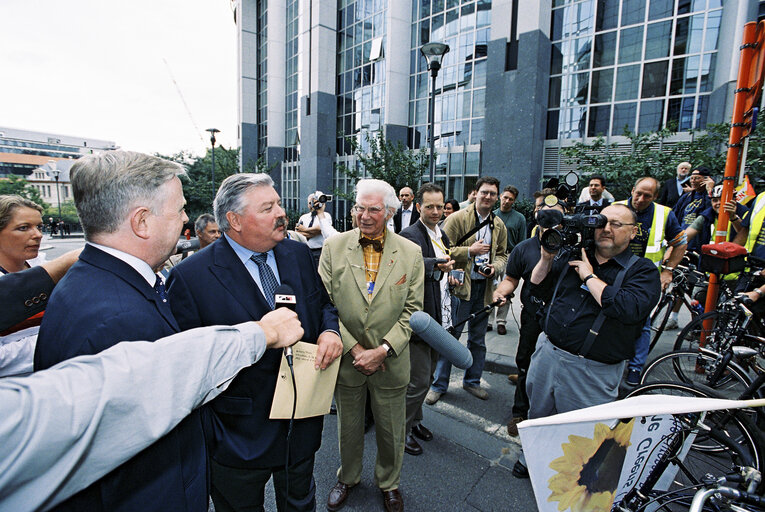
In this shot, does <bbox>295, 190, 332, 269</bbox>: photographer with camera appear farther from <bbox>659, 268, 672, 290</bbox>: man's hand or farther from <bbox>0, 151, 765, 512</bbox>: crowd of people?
<bbox>659, 268, 672, 290</bbox>: man's hand

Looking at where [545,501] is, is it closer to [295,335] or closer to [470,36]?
[295,335]

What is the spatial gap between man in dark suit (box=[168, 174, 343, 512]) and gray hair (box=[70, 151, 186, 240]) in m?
0.57

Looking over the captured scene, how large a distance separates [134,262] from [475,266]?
3.34 metres

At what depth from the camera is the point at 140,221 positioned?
1221 millimetres

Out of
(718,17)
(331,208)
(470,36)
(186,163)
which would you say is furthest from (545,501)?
(186,163)

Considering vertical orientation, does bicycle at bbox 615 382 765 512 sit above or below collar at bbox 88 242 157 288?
below

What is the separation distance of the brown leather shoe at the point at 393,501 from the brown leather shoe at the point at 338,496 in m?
0.27

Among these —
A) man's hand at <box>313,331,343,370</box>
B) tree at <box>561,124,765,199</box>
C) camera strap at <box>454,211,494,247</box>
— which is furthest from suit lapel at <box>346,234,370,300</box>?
tree at <box>561,124,765,199</box>

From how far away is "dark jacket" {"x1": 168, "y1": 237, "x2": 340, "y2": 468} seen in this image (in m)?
1.67

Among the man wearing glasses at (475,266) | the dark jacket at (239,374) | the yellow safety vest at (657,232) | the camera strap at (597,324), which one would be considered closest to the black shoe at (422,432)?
the man wearing glasses at (475,266)

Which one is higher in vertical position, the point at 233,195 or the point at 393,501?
the point at 233,195

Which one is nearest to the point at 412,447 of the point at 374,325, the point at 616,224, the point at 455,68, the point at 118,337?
the point at 374,325

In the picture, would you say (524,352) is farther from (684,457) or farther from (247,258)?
(247,258)

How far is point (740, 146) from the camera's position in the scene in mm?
3549
